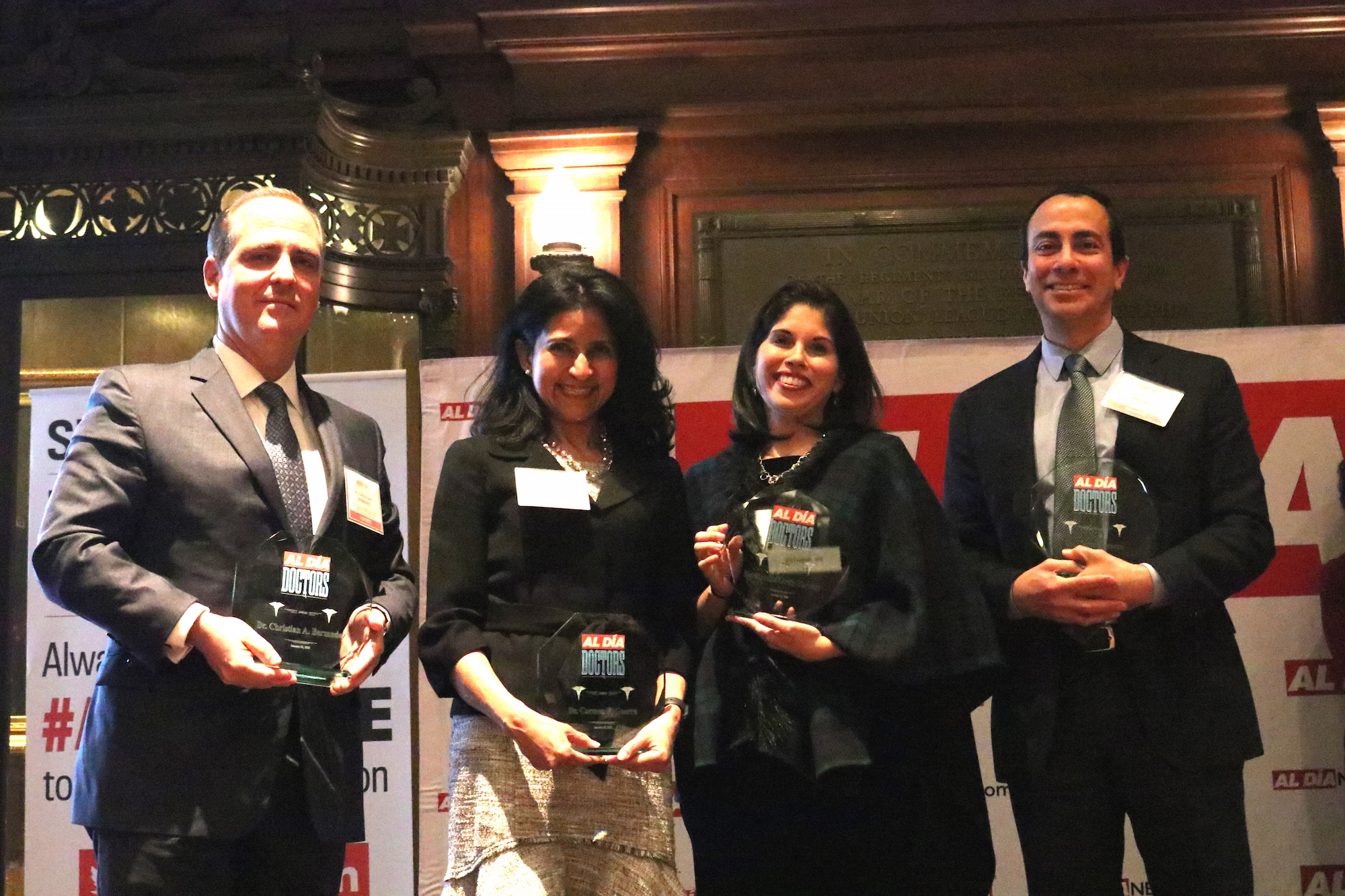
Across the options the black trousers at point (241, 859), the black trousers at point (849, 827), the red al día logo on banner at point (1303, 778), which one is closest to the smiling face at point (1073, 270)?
the black trousers at point (849, 827)

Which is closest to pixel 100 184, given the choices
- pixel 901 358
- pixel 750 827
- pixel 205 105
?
pixel 205 105

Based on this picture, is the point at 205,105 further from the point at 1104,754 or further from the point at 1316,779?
the point at 1316,779

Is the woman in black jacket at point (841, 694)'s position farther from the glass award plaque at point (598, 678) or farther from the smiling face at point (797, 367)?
the glass award plaque at point (598, 678)

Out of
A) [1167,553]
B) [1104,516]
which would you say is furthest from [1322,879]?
[1104,516]

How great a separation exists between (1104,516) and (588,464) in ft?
2.70

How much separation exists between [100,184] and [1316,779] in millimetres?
3939

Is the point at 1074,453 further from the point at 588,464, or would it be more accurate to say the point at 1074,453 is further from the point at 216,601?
the point at 216,601

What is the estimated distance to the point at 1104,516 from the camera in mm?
2107

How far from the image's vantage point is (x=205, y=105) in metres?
3.99

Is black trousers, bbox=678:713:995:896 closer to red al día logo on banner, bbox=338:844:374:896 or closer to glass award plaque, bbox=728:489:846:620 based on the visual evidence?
glass award plaque, bbox=728:489:846:620

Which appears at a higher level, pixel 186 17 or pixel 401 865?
pixel 186 17

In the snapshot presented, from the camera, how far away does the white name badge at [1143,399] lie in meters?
2.24

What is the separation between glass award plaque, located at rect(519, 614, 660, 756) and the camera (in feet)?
6.09

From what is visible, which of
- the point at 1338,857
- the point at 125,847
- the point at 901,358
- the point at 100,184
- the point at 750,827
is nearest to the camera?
the point at 125,847
